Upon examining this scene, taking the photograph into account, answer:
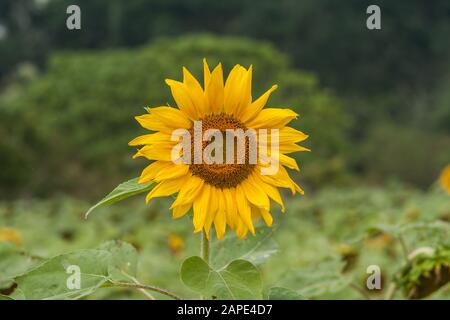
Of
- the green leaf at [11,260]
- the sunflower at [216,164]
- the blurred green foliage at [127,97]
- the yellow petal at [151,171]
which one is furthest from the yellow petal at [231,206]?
the blurred green foliage at [127,97]

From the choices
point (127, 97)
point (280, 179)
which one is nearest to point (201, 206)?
point (280, 179)

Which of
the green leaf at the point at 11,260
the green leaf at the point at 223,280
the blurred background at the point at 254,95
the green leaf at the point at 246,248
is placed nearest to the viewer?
the green leaf at the point at 223,280

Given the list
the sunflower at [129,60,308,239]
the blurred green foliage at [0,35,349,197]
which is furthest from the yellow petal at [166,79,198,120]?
the blurred green foliage at [0,35,349,197]

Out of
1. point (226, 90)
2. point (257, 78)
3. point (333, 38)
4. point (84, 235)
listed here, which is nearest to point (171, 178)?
point (226, 90)

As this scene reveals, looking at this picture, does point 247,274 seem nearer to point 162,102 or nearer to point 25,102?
point 162,102

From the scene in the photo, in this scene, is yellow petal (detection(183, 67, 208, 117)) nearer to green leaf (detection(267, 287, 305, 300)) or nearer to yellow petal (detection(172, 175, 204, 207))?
yellow petal (detection(172, 175, 204, 207))

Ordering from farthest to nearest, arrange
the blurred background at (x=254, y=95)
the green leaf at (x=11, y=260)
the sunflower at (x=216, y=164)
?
the blurred background at (x=254, y=95)
the green leaf at (x=11, y=260)
the sunflower at (x=216, y=164)

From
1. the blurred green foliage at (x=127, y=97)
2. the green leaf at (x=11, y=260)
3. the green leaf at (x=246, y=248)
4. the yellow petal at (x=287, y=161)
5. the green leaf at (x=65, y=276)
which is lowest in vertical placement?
the blurred green foliage at (x=127, y=97)

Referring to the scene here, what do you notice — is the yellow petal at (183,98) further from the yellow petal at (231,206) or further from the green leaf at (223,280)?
the green leaf at (223,280)
